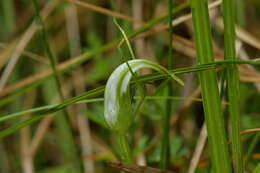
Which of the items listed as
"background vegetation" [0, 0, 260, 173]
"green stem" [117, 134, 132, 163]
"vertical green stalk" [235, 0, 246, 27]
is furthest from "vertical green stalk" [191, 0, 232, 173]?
"vertical green stalk" [235, 0, 246, 27]

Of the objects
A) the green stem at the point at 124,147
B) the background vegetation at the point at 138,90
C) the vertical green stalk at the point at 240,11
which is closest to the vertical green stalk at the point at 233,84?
the background vegetation at the point at 138,90

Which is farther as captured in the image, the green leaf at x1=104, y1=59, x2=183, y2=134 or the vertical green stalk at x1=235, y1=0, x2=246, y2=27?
the vertical green stalk at x1=235, y1=0, x2=246, y2=27

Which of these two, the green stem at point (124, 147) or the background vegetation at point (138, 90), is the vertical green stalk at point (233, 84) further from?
the green stem at point (124, 147)

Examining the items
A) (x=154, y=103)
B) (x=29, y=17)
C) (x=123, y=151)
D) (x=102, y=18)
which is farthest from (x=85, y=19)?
(x=123, y=151)

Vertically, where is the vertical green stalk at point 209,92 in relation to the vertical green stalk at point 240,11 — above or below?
below

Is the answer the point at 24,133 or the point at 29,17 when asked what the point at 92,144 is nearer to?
the point at 24,133

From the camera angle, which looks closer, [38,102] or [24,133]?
[24,133]

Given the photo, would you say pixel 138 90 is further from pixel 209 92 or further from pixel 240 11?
pixel 240 11

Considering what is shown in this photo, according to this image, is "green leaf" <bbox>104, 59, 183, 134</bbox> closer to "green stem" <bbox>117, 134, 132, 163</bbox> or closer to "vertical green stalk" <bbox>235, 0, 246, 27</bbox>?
"green stem" <bbox>117, 134, 132, 163</bbox>
